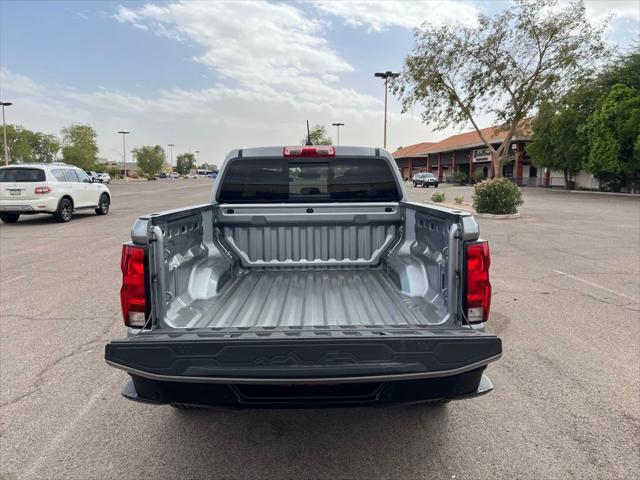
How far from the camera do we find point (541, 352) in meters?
4.55

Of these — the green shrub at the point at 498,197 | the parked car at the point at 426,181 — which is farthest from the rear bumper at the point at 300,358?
the parked car at the point at 426,181

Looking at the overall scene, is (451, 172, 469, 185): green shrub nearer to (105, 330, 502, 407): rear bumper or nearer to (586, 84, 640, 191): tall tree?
(586, 84, 640, 191): tall tree

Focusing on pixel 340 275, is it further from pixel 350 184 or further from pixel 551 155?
pixel 551 155

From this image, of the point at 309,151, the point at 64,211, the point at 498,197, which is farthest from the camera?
the point at 498,197

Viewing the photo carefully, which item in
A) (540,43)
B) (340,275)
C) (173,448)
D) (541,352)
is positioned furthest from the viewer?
(540,43)

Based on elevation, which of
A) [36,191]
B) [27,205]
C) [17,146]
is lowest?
[27,205]

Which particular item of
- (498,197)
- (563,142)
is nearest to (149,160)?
(563,142)

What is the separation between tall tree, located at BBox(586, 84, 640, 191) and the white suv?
3315cm

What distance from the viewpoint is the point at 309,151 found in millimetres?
4074

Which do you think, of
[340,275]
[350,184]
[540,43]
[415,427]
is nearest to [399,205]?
[350,184]

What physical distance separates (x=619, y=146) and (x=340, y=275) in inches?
1401

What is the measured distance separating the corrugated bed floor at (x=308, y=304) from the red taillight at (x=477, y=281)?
0.30 metres

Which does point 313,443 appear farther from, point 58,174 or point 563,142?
point 563,142

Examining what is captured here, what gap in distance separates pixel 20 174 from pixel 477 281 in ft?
52.1
